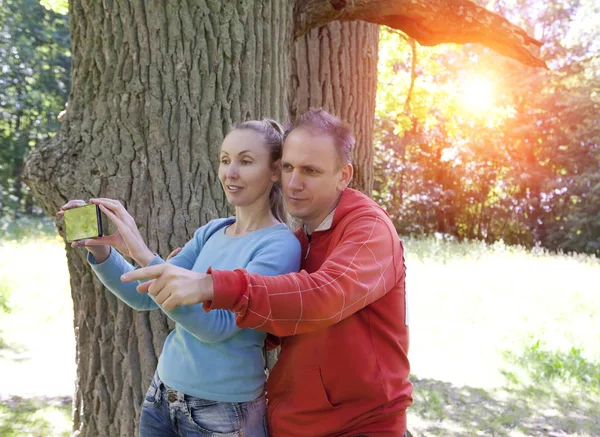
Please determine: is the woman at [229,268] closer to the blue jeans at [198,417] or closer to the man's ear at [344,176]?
the blue jeans at [198,417]

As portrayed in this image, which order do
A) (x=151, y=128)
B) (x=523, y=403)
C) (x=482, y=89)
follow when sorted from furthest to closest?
(x=482, y=89) < (x=523, y=403) < (x=151, y=128)

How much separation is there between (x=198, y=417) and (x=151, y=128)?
155 cm

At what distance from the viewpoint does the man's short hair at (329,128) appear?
2.12m

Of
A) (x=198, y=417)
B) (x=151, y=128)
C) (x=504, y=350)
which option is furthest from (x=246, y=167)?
(x=504, y=350)

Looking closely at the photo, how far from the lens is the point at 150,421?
226 cm

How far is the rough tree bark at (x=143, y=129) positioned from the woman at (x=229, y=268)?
2.64ft

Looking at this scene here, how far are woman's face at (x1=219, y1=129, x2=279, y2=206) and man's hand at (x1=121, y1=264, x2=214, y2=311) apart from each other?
675mm

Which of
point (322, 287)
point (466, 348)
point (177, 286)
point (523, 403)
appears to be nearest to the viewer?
point (177, 286)

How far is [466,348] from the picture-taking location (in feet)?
25.9

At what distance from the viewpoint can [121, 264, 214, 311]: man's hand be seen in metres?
1.60

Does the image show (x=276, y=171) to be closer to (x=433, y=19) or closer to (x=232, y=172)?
(x=232, y=172)

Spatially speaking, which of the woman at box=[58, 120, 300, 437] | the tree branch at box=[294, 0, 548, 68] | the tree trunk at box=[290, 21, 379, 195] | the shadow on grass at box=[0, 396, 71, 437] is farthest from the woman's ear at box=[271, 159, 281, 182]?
the shadow on grass at box=[0, 396, 71, 437]

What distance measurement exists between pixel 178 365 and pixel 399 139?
77.0ft

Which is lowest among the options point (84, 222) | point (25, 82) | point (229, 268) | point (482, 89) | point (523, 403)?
point (523, 403)
